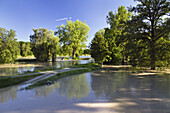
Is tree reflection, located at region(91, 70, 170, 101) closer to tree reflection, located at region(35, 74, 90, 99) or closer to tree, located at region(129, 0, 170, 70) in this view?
tree reflection, located at region(35, 74, 90, 99)

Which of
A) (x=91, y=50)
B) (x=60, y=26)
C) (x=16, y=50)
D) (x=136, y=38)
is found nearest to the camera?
(x=136, y=38)

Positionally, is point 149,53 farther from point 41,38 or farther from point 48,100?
point 41,38

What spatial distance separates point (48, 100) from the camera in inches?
278

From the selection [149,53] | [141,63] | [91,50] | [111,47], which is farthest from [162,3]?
[91,50]

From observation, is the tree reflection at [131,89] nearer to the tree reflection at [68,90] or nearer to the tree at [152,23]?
the tree reflection at [68,90]

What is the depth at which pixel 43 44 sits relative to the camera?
128 feet

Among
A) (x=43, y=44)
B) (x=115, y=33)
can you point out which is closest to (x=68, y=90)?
(x=115, y=33)

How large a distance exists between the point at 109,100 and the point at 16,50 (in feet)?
124

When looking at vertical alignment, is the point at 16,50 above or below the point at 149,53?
above

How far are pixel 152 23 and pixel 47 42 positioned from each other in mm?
33082

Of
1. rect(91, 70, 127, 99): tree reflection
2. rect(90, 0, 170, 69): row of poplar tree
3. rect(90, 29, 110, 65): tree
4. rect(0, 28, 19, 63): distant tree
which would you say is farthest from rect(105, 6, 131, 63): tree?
rect(0, 28, 19, 63): distant tree

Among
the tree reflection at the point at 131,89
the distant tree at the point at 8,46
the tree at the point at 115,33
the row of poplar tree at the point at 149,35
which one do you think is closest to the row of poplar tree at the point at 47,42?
the distant tree at the point at 8,46

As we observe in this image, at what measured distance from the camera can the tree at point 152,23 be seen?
1667 centimetres

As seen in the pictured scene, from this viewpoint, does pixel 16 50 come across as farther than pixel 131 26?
Yes
